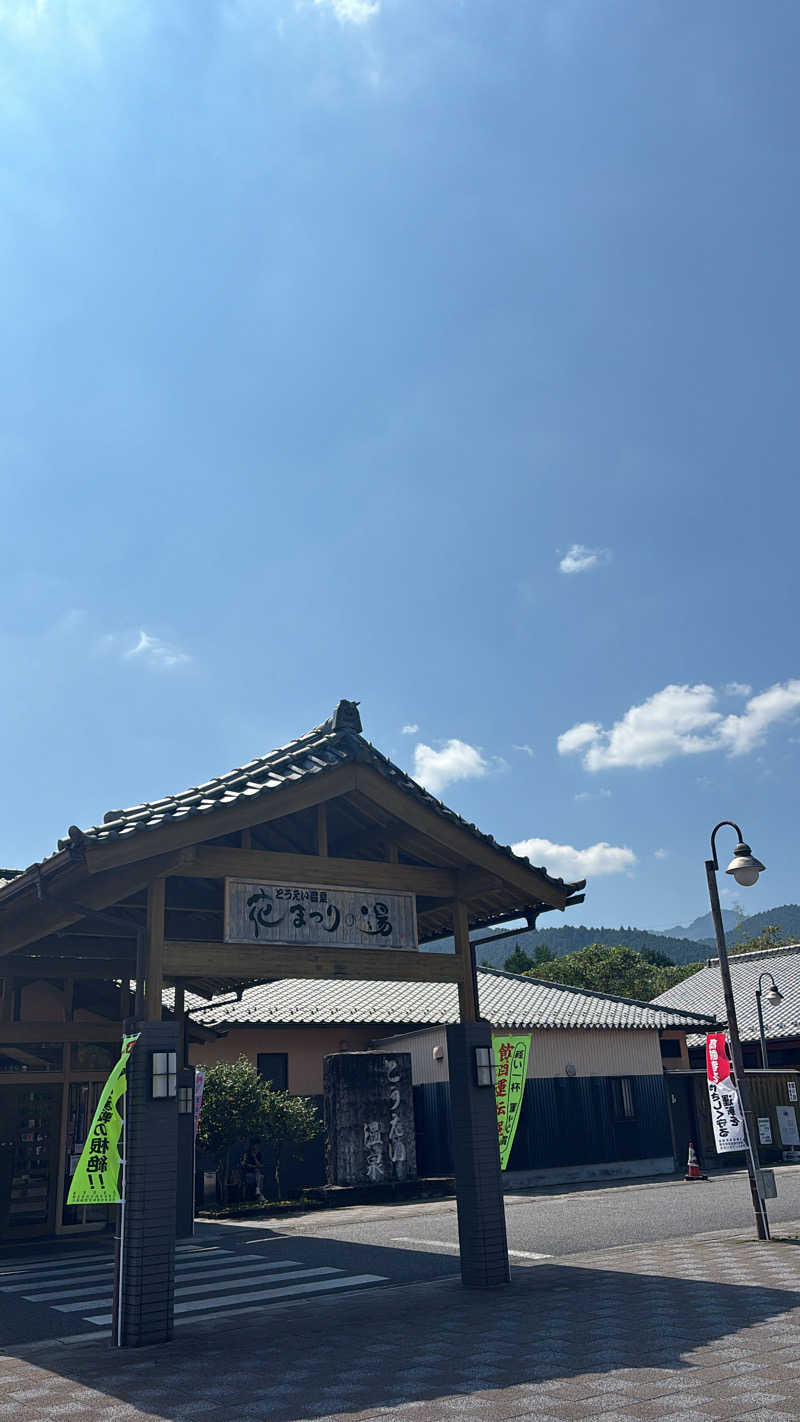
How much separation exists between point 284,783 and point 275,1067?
57.6 ft

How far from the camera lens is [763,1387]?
22.4 ft

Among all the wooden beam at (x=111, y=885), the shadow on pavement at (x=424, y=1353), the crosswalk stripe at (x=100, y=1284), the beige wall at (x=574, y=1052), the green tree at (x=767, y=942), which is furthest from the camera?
the green tree at (x=767, y=942)

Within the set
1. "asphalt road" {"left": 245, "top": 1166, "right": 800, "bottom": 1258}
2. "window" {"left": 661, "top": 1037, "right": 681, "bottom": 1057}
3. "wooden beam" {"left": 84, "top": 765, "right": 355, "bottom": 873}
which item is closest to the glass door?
"asphalt road" {"left": 245, "top": 1166, "right": 800, "bottom": 1258}

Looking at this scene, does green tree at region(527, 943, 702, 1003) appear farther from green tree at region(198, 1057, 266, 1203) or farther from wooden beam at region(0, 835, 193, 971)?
wooden beam at region(0, 835, 193, 971)

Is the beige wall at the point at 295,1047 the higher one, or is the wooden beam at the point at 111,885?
the wooden beam at the point at 111,885

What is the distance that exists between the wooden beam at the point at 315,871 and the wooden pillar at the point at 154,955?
0.41 meters

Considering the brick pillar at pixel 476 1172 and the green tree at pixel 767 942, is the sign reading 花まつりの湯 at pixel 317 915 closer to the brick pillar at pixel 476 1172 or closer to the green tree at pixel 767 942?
the brick pillar at pixel 476 1172

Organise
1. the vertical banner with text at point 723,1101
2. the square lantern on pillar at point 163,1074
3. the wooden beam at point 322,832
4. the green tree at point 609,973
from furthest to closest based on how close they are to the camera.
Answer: the green tree at point 609,973, the vertical banner with text at point 723,1101, the wooden beam at point 322,832, the square lantern on pillar at point 163,1074

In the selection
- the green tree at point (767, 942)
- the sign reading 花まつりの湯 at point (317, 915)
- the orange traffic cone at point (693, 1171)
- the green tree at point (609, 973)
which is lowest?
the orange traffic cone at point (693, 1171)

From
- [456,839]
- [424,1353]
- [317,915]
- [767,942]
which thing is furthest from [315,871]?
[767,942]

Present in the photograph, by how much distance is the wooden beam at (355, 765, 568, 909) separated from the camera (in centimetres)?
1151

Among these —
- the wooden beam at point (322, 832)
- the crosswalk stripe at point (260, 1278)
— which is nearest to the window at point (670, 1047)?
the crosswalk stripe at point (260, 1278)

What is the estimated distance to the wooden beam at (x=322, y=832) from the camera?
1127 cm

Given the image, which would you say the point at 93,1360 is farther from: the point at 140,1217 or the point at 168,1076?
the point at 168,1076
